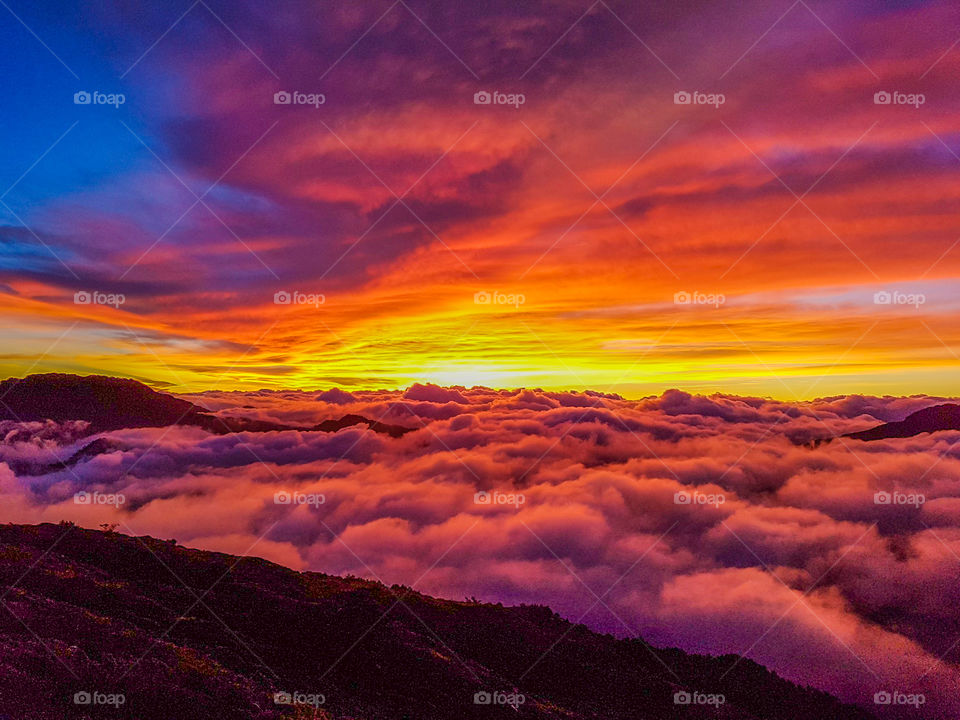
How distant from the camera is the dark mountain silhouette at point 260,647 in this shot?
17.2 m

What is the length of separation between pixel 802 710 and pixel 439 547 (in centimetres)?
8575

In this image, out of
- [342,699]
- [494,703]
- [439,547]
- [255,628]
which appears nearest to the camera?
[342,699]

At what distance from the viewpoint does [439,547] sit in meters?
139

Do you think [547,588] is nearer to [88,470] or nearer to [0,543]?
[0,543]

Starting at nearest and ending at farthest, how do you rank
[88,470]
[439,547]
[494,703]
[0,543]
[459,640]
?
[494,703]
[0,543]
[459,640]
[439,547]
[88,470]

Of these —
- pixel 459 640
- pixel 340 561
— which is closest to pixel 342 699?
pixel 459 640

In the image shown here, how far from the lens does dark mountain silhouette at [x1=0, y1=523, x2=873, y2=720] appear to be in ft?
56.3

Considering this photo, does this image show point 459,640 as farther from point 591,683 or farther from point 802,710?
point 802,710

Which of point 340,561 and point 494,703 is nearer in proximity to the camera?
point 494,703

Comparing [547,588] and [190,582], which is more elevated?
[190,582]

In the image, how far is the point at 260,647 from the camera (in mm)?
25438

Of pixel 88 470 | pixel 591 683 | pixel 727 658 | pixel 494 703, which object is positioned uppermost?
pixel 88 470

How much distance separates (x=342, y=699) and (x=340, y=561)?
139017 millimetres

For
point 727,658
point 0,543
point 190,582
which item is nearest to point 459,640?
point 190,582
